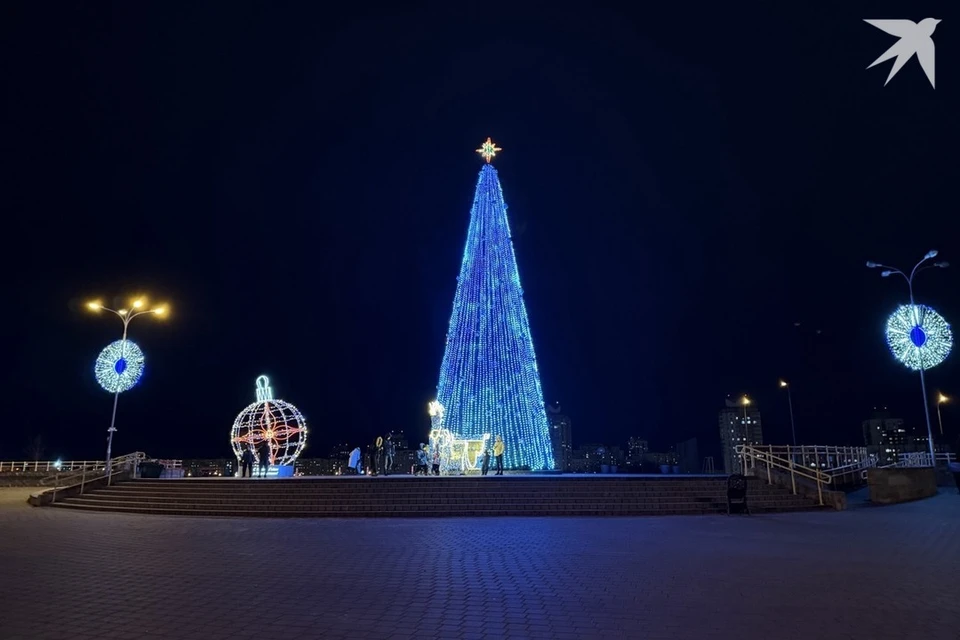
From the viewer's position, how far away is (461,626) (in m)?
5.86

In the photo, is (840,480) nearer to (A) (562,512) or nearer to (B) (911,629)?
(A) (562,512)

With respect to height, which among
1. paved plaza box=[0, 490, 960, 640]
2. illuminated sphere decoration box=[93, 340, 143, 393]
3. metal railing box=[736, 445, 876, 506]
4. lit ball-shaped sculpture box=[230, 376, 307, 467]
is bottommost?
paved plaza box=[0, 490, 960, 640]

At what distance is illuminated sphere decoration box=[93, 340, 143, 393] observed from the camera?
24172mm

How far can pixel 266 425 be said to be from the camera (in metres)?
26.0

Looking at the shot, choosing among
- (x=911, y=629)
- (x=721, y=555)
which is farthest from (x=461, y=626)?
(x=721, y=555)

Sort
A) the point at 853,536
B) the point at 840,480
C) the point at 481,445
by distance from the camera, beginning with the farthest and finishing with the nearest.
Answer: the point at 481,445
the point at 840,480
the point at 853,536

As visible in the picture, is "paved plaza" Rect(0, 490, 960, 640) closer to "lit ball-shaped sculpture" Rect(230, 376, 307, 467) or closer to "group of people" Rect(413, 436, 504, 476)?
"group of people" Rect(413, 436, 504, 476)

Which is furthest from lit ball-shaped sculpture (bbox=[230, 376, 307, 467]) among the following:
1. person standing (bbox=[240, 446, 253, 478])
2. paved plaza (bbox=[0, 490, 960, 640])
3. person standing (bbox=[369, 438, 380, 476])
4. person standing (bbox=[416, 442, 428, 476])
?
paved plaza (bbox=[0, 490, 960, 640])

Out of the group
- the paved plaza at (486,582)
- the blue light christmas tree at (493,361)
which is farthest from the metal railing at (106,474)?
the blue light christmas tree at (493,361)

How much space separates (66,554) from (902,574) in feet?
39.7

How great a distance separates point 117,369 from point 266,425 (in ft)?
19.5

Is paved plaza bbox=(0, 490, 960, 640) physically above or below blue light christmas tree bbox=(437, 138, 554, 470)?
below

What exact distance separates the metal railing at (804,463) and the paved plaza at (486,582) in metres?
5.32

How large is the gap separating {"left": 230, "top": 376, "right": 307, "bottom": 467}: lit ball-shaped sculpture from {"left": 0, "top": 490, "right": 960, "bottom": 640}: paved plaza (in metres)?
11.8
